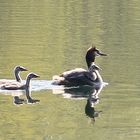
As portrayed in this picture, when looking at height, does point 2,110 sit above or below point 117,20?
above

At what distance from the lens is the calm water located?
20266 mm

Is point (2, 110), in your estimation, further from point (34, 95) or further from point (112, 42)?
point (112, 42)

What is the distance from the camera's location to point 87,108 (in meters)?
23.0

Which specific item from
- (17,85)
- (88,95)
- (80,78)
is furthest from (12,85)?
(80,78)

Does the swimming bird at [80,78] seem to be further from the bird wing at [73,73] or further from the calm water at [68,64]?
the calm water at [68,64]

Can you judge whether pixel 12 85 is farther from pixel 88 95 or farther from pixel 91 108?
pixel 91 108

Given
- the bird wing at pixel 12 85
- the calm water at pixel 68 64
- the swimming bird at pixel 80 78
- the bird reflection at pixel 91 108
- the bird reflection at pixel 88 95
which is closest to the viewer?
the calm water at pixel 68 64

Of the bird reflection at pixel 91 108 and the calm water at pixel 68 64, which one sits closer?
the calm water at pixel 68 64

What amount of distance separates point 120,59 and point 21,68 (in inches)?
215

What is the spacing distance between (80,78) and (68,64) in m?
3.35

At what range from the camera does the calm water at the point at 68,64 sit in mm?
20266

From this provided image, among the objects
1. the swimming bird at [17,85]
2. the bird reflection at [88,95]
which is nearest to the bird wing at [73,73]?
the bird reflection at [88,95]

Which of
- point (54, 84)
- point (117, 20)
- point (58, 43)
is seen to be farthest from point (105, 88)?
point (117, 20)

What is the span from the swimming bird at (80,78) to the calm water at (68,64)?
0.38m
